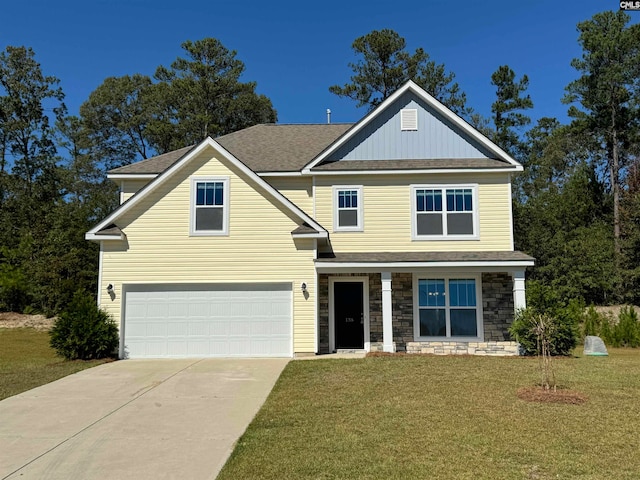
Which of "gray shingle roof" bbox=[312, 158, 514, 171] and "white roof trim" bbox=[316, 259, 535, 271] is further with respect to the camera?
"gray shingle roof" bbox=[312, 158, 514, 171]

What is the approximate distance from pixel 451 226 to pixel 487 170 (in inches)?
80.9

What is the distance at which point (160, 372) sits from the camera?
38.8 ft

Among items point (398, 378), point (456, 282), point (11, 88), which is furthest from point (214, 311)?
point (11, 88)

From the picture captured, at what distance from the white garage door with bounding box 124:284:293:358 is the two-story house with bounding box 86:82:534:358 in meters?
0.03

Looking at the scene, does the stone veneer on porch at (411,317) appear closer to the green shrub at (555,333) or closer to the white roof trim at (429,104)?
the green shrub at (555,333)

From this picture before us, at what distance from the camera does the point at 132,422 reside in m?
7.65

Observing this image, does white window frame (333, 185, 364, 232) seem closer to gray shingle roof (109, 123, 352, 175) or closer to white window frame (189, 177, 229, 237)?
gray shingle roof (109, 123, 352, 175)

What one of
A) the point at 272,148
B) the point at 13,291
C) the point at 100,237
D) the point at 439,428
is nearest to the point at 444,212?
the point at 272,148

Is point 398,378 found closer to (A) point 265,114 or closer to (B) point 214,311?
(B) point 214,311

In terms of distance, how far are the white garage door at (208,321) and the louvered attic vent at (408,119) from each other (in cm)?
664

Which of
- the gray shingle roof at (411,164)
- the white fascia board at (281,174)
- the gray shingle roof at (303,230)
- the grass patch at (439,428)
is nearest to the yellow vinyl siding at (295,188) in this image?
the white fascia board at (281,174)

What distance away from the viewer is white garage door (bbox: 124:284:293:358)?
14.2m

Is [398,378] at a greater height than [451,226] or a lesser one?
lesser

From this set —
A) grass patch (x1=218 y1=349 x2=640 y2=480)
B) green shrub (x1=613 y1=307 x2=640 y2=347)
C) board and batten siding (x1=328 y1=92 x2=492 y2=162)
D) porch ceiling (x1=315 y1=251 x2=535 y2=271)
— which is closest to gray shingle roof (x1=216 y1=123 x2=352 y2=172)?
board and batten siding (x1=328 y1=92 x2=492 y2=162)
